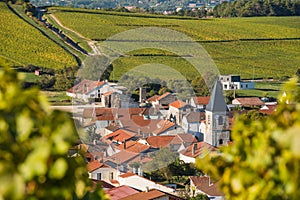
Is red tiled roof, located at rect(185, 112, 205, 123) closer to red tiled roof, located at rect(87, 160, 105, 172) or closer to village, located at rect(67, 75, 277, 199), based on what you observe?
village, located at rect(67, 75, 277, 199)

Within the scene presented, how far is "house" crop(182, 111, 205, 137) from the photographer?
21.6 meters

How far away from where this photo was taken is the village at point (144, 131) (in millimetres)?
14508

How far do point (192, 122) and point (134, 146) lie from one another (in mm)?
3450

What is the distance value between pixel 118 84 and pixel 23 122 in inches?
1091

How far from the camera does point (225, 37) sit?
4122 cm

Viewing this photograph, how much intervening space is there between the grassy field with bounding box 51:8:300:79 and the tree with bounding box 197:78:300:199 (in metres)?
29.1

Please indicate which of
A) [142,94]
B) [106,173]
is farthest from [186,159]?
[142,94]

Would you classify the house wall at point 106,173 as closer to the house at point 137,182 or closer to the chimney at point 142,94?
the house at point 137,182

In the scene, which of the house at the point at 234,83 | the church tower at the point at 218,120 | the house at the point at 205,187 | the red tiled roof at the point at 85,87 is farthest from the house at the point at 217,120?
the house at the point at 234,83

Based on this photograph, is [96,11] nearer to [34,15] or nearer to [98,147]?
[34,15]

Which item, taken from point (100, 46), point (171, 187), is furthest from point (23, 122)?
point (100, 46)

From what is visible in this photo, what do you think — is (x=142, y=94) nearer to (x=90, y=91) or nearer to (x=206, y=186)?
(x=90, y=91)

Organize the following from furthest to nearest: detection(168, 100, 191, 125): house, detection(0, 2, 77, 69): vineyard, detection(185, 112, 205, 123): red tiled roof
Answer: detection(0, 2, 77, 69): vineyard, detection(168, 100, 191, 125): house, detection(185, 112, 205, 123): red tiled roof

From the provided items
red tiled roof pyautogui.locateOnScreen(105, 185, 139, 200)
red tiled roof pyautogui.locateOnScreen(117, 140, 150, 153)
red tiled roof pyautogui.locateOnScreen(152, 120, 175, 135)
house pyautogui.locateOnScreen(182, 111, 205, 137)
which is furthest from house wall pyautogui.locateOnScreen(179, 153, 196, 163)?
red tiled roof pyautogui.locateOnScreen(105, 185, 139, 200)
